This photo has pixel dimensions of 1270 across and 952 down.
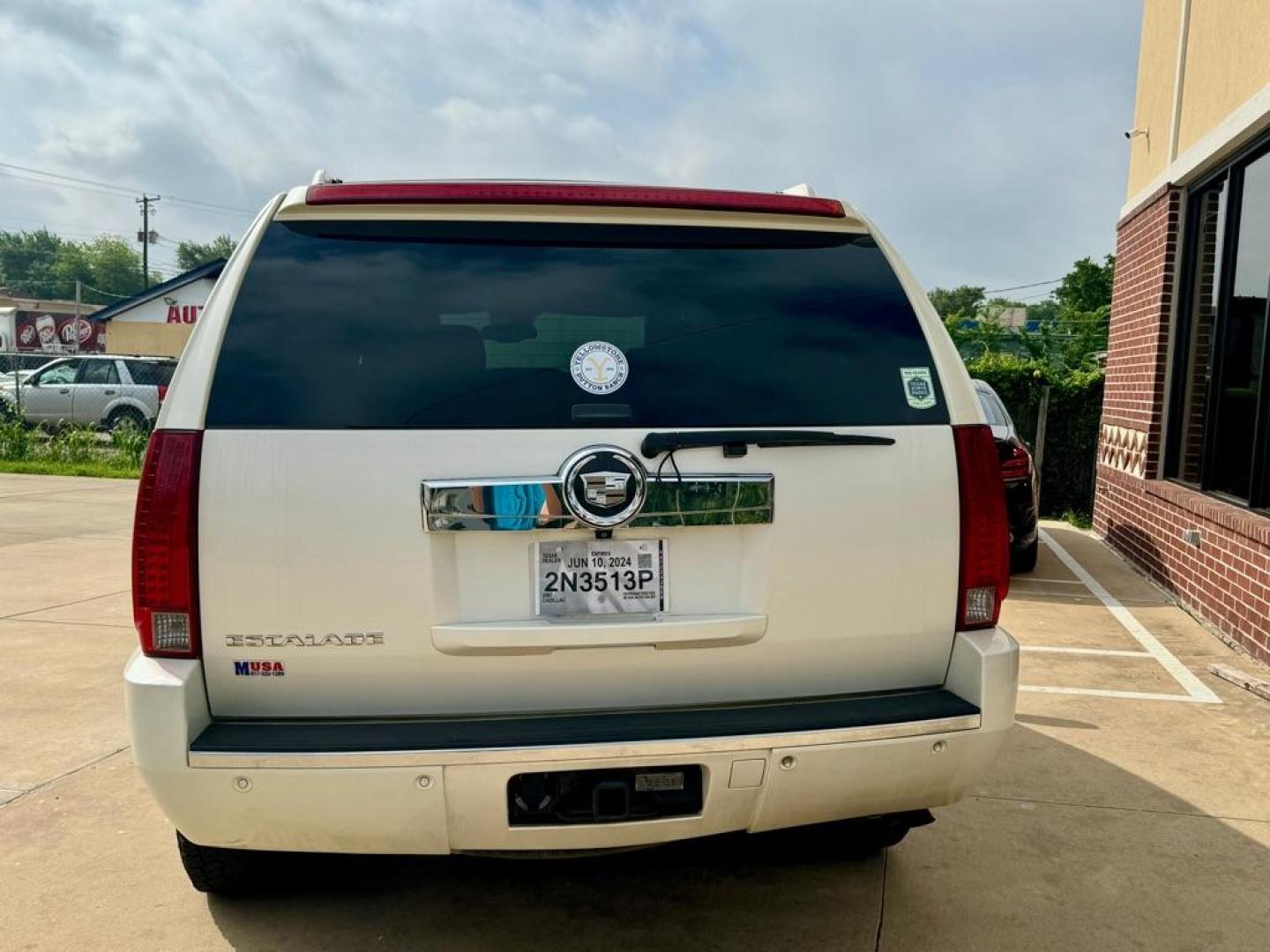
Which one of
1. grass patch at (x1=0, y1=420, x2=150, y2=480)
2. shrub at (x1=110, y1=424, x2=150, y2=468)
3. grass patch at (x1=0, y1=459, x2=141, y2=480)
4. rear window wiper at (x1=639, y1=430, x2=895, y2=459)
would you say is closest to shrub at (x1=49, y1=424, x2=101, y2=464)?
grass patch at (x1=0, y1=420, x2=150, y2=480)

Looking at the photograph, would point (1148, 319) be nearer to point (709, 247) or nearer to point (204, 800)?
point (709, 247)

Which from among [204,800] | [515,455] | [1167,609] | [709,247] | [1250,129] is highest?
[1250,129]

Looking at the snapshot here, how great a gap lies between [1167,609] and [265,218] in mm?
6892

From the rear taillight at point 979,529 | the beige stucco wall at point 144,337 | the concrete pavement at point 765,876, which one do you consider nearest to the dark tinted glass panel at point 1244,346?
the concrete pavement at point 765,876

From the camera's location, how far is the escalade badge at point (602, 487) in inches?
97.3

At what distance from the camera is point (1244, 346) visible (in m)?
7.28

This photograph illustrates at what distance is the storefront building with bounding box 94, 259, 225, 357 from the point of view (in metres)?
35.6

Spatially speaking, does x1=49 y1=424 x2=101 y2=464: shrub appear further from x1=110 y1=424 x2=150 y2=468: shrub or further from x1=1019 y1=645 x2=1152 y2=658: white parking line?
x1=1019 y1=645 x2=1152 y2=658: white parking line

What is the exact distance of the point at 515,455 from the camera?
8.13 ft

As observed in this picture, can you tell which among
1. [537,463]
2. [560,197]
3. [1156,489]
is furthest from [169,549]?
[1156,489]

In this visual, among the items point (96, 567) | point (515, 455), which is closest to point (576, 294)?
point (515, 455)

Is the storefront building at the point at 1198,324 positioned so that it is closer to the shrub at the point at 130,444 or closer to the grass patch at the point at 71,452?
the grass patch at the point at 71,452

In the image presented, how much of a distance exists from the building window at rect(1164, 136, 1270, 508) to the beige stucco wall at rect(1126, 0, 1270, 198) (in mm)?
448

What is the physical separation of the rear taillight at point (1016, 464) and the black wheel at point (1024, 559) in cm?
81
